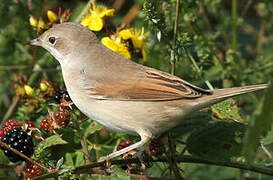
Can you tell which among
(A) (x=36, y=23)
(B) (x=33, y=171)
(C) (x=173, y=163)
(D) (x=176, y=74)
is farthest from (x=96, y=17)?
(B) (x=33, y=171)

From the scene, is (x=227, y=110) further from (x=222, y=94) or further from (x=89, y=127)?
(x=89, y=127)

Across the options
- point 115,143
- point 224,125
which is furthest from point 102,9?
point 224,125

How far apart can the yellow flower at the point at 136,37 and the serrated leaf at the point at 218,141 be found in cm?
73

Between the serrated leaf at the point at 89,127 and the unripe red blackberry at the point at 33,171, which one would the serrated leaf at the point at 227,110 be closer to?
the serrated leaf at the point at 89,127

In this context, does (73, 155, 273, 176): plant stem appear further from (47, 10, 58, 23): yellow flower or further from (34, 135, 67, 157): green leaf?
(47, 10, 58, 23): yellow flower

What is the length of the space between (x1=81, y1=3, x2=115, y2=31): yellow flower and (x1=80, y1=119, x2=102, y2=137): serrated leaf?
2.23 feet

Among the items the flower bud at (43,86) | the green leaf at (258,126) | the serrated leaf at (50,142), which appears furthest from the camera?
the flower bud at (43,86)

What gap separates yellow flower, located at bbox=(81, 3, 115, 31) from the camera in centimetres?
345

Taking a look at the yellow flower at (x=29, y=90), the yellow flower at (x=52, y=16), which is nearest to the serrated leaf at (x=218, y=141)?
the yellow flower at (x=29, y=90)

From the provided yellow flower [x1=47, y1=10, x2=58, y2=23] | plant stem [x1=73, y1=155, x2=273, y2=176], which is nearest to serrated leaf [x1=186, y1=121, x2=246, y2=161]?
plant stem [x1=73, y1=155, x2=273, y2=176]

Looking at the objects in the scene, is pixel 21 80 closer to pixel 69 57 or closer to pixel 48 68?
pixel 69 57

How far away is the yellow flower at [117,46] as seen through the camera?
11.4ft

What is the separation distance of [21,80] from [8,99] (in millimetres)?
1350

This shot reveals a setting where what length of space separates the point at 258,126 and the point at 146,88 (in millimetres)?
→ 1618
